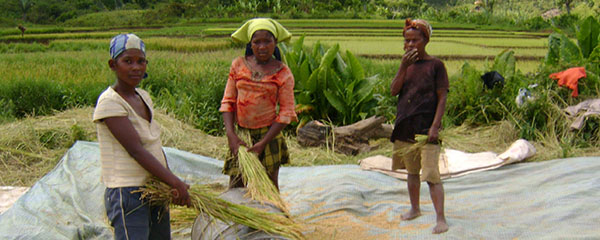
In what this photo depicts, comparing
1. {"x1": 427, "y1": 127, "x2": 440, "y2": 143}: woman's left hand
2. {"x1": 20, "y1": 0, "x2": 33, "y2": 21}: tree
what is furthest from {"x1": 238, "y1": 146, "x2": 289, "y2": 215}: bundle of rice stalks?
{"x1": 20, "y1": 0, "x2": 33, "y2": 21}: tree

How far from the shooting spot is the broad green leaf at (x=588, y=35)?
5957mm

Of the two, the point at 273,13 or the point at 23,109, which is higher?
the point at 273,13

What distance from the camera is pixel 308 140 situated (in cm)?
511

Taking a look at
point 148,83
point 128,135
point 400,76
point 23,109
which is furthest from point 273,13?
point 128,135

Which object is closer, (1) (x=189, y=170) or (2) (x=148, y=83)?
(1) (x=189, y=170)

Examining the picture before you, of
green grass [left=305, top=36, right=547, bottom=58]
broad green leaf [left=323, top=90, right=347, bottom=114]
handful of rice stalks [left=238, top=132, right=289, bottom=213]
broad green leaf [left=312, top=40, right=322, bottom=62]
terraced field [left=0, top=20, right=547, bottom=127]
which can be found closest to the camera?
handful of rice stalks [left=238, top=132, right=289, bottom=213]

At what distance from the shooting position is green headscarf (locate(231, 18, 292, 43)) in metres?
2.47

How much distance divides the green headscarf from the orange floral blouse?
12cm

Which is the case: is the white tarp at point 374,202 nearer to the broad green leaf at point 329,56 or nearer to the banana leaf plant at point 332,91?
the banana leaf plant at point 332,91

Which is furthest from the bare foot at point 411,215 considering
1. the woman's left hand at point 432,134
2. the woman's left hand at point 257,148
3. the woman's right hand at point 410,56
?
A: the woman's left hand at point 257,148

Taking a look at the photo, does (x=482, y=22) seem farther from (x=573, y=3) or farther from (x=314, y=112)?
(x=314, y=112)

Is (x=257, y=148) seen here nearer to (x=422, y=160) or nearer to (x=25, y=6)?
(x=422, y=160)

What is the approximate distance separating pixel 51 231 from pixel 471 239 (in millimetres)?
2349

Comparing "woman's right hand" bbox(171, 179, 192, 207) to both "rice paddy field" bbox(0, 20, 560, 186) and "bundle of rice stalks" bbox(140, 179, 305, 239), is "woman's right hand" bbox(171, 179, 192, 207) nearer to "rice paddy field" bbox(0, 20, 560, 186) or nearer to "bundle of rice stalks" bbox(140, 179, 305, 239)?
"bundle of rice stalks" bbox(140, 179, 305, 239)
